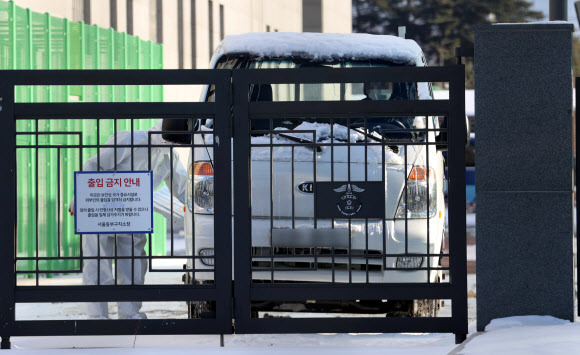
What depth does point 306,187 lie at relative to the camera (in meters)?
7.56

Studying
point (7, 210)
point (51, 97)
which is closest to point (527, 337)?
point (7, 210)

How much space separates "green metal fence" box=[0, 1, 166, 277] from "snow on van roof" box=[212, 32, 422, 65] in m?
3.24

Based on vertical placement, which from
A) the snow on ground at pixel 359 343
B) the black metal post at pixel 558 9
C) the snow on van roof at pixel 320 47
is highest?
the black metal post at pixel 558 9

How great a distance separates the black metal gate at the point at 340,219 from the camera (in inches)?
279

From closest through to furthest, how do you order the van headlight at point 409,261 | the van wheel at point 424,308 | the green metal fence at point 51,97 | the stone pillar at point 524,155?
the stone pillar at point 524,155 < the van headlight at point 409,261 < the van wheel at point 424,308 < the green metal fence at point 51,97

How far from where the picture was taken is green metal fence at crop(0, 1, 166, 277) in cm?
1220

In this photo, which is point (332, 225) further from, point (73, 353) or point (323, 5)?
point (323, 5)

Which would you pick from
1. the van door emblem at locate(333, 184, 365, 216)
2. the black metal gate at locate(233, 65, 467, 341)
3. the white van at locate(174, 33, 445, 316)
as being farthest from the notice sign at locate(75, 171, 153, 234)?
the van door emblem at locate(333, 184, 365, 216)

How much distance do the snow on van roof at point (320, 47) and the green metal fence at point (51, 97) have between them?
3243mm

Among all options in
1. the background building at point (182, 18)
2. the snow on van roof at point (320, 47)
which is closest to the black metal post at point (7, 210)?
the snow on van roof at point (320, 47)

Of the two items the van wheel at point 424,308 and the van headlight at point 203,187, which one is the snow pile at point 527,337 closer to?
the van wheel at point 424,308

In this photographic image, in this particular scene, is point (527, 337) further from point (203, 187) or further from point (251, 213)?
point (203, 187)

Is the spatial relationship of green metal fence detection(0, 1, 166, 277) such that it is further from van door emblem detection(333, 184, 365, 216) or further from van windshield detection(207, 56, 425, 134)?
van door emblem detection(333, 184, 365, 216)

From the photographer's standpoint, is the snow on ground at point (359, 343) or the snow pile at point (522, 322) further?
the snow pile at point (522, 322)
